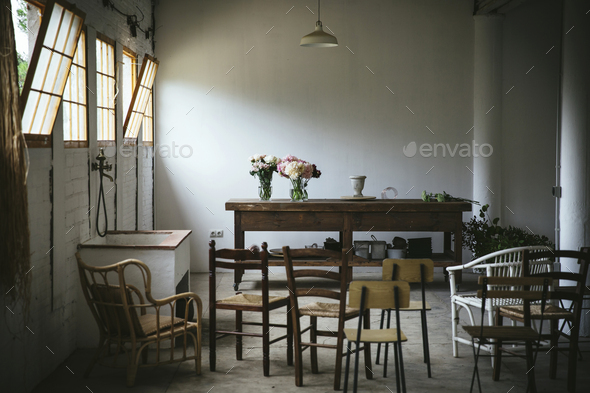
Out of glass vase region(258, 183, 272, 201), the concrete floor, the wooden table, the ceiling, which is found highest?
the ceiling

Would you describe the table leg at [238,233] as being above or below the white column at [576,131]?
below

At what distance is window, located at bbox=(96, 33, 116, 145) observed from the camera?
16.9 feet

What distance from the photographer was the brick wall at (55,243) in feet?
11.5

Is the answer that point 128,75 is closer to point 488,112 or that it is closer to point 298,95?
point 298,95

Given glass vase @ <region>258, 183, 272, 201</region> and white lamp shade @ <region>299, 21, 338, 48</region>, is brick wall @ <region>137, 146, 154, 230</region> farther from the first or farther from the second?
white lamp shade @ <region>299, 21, 338, 48</region>

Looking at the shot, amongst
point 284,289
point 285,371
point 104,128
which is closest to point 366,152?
Result: point 284,289

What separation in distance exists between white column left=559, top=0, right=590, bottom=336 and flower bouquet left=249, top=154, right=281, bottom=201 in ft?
10.0

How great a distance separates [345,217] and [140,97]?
2709 mm

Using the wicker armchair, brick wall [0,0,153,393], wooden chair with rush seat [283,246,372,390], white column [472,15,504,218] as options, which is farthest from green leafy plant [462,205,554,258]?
brick wall [0,0,153,393]

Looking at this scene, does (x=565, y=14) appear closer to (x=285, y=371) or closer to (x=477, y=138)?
(x=477, y=138)

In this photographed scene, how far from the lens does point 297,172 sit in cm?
639

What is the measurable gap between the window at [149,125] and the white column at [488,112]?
4302 millimetres


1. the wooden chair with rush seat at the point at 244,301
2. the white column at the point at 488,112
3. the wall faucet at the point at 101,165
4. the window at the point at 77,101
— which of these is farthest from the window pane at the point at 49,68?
the white column at the point at 488,112

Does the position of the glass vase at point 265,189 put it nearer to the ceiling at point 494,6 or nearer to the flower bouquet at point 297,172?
the flower bouquet at point 297,172
